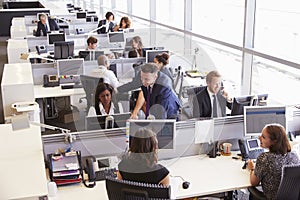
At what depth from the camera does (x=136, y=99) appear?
14.2 feet

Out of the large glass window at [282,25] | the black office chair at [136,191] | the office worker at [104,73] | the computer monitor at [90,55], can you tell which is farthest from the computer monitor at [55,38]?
the large glass window at [282,25]

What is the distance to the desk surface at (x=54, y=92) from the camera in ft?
17.3

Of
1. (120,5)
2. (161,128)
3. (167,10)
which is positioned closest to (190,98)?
(161,128)

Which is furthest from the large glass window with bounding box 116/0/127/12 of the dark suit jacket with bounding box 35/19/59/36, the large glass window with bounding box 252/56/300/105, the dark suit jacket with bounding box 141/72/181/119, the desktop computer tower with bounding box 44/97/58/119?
the dark suit jacket with bounding box 141/72/181/119

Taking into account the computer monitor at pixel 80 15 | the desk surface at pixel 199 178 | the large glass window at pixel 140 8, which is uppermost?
the large glass window at pixel 140 8

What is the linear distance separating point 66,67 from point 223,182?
3.33 meters

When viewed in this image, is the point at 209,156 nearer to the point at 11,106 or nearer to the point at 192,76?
the point at 11,106

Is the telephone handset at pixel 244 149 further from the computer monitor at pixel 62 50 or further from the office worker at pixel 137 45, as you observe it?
the computer monitor at pixel 62 50

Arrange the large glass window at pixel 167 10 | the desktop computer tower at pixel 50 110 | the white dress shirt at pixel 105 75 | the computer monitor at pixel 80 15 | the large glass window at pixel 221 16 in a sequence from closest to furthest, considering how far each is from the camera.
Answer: the white dress shirt at pixel 105 75 < the desktop computer tower at pixel 50 110 < the large glass window at pixel 167 10 < the computer monitor at pixel 80 15 < the large glass window at pixel 221 16

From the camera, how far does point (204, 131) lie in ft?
10.9

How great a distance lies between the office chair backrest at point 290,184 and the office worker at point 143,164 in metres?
0.75

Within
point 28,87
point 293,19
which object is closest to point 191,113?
point 28,87

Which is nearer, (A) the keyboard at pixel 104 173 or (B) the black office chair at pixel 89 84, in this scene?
(A) the keyboard at pixel 104 173

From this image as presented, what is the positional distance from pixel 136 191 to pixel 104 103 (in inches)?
74.7
